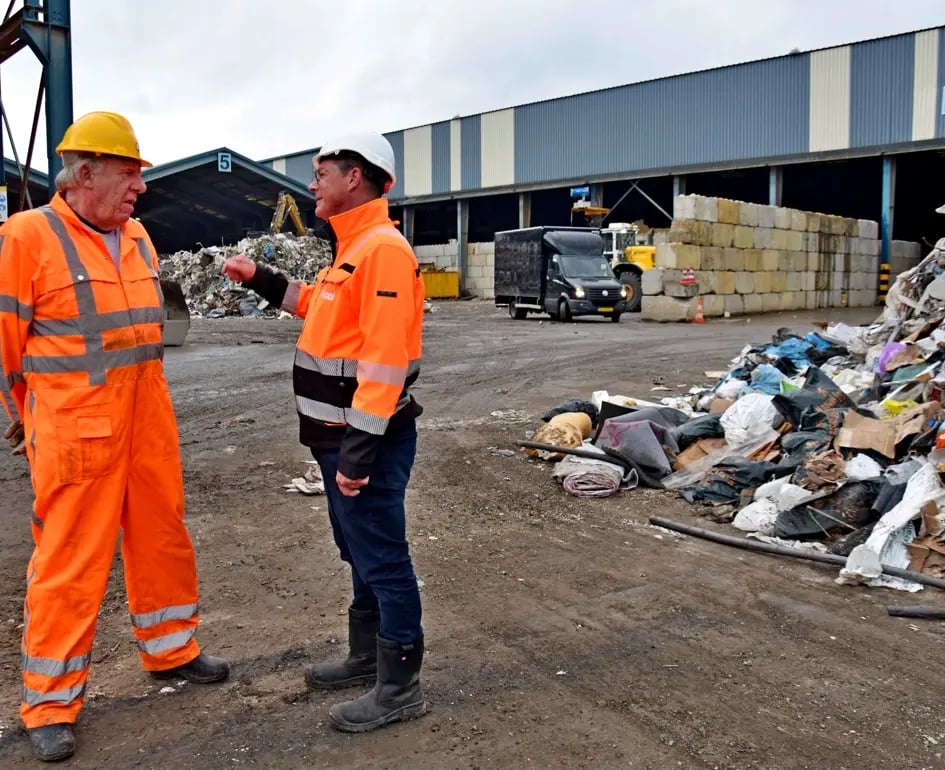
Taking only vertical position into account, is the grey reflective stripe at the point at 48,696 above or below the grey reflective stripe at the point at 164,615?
below

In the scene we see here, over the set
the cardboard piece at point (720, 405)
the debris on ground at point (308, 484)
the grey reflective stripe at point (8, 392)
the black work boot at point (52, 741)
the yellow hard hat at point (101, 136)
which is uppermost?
the yellow hard hat at point (101, 136)

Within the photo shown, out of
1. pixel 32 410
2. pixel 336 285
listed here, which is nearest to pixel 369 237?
pixel 336 285

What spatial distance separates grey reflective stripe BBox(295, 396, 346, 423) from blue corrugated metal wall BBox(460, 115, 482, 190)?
3911 cm

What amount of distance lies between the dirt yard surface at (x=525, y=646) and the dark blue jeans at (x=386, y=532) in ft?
1.21

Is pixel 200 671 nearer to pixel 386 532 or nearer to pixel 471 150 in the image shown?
pixel 386 532

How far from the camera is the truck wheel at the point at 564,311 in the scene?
77.5 ft

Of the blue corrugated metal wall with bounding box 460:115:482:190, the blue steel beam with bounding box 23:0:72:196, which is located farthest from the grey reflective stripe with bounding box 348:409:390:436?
the blue corrugated metal wall with bounding box 460:115:482:190

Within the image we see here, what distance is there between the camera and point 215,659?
11.2 ft

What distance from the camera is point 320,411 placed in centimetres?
300

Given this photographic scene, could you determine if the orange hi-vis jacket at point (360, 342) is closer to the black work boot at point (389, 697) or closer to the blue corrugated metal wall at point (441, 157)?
the black work boot at point (389, 697)

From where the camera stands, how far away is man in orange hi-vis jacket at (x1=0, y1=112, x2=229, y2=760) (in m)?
2.96

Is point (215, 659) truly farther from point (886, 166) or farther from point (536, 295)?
point (886, 166)

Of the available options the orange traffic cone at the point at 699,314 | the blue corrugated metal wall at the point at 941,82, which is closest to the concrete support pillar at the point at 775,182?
the blue corrugated metal wall at the point at 941,82

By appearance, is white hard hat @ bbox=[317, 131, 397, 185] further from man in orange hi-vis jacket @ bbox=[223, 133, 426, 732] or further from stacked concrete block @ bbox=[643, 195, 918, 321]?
stacked concrete block @ bbox=[643, 195, 918, 321]
